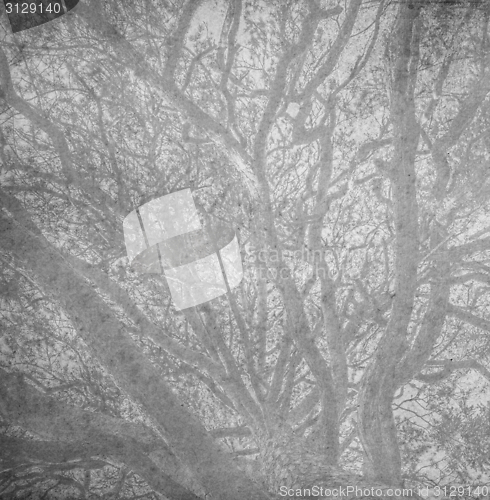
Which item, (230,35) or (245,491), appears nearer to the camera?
(245,491)

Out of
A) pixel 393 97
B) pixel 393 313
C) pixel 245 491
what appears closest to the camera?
pixel 245 491

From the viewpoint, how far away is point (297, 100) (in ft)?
9.09

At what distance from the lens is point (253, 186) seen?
2754 mm

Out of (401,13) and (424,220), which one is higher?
(401,13)

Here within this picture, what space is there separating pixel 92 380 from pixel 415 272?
1.76 meters

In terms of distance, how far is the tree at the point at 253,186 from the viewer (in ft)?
8.80

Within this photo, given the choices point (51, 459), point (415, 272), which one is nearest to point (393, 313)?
point (415, 272)

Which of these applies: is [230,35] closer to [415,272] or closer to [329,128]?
[329,128]

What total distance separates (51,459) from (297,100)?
2245mm

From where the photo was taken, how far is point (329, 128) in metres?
2.79

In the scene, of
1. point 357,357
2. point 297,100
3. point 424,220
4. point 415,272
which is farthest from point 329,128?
point 357,357

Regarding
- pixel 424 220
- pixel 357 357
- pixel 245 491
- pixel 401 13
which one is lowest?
pixel 245 491

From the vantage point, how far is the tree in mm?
2682

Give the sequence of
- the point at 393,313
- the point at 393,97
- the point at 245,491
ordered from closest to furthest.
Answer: the point at 245,491 < the point at 393,313 < the point at 393,97
